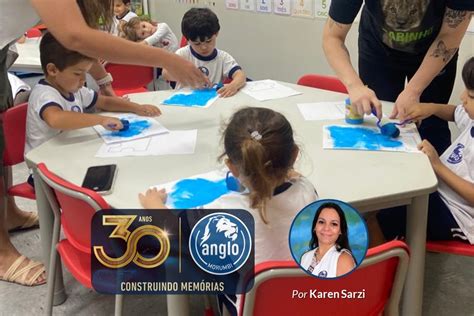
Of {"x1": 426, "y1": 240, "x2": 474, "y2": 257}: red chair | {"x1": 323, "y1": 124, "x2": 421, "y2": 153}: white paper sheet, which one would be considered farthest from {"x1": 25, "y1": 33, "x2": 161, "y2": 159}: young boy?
{"x1": 426, "y1": 240, "x2": 474, "y2": 257}: red chair

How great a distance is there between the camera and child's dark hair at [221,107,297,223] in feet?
3.70

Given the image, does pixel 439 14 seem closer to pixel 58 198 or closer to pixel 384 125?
pixel 384 125

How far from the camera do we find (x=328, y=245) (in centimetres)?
98

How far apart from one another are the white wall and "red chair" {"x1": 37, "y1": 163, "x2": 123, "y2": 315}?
6.89 feet

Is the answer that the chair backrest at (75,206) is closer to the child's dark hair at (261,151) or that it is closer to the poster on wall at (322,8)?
the child's dark hair at (261,151)

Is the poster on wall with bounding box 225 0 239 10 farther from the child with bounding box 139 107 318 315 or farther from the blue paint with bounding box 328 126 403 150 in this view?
the child with bounding box 139 107 318 315

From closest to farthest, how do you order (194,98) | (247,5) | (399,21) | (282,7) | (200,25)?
1. (399,21)
2. (194,98)
3. (200,25)
4. (282,7)
5. (247,5)

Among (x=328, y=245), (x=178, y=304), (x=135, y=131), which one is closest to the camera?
(x=328, y=245)

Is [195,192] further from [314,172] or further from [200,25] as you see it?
[200,25]

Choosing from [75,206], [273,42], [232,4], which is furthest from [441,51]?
[232,4]

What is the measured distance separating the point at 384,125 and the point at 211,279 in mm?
787

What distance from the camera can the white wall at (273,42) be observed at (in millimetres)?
3273

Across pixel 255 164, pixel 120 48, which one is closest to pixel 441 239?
pixel 255 164

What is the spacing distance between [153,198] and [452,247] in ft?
2.88
